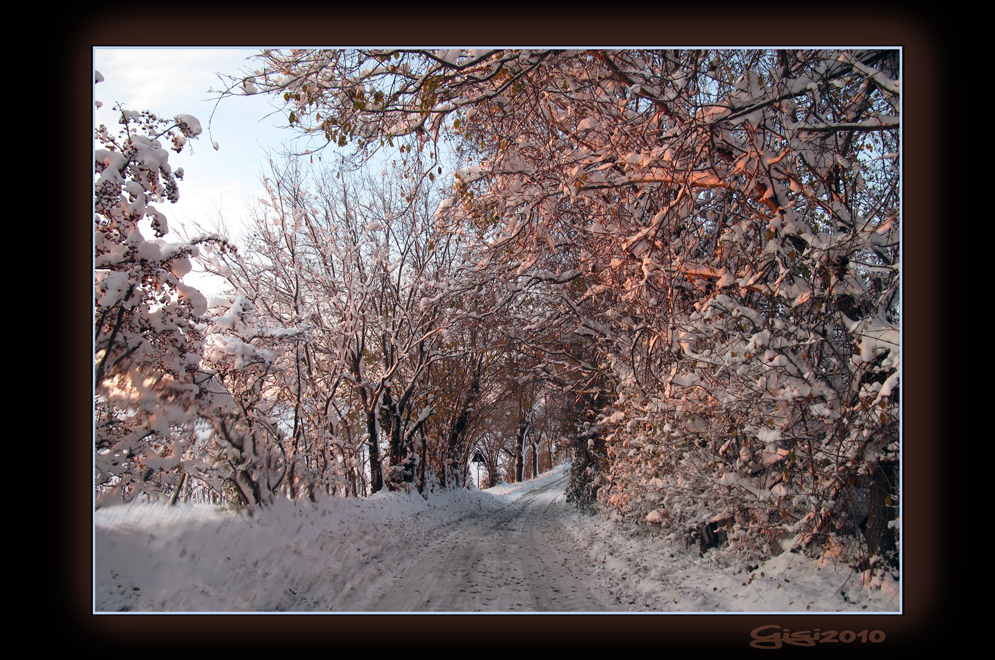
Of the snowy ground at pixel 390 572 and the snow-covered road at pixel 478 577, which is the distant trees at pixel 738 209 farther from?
the snow-covered road at pixel 478 577

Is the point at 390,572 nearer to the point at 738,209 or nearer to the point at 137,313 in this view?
the point at 137,313

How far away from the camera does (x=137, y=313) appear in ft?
14.0

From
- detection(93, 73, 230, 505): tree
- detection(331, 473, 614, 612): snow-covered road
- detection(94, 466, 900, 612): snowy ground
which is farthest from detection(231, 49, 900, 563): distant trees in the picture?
detection(331, 473, 614, 612): snow-covered road

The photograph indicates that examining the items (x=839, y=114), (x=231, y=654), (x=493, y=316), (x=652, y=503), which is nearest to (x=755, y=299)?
(x=839, y=114)

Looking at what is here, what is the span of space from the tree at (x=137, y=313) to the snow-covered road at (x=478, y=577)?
3012mm

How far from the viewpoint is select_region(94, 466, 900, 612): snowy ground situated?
4152 mm

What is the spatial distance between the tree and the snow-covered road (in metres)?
3.01

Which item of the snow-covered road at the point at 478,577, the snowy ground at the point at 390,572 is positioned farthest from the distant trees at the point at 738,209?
the snow-covered road at the point at 478,577

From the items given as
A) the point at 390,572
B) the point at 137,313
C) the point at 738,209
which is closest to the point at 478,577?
the point at 390,572

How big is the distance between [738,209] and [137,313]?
20.0ft

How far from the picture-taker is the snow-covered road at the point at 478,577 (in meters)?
5.77

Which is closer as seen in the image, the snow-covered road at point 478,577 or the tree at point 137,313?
the tree at point 137,313

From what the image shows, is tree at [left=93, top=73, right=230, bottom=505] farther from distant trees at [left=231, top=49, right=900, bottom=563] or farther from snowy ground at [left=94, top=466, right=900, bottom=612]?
distant trees at [left=231, top=49, right=900, bottom=563]
